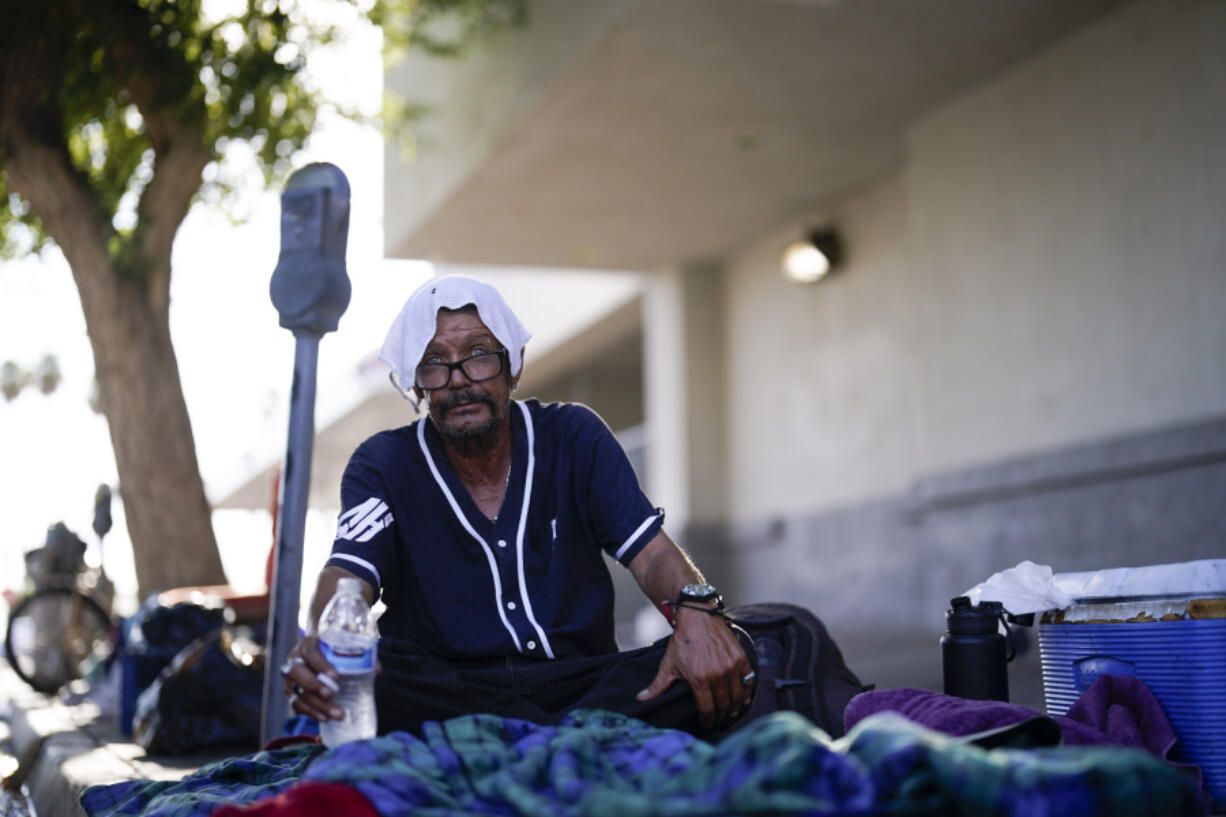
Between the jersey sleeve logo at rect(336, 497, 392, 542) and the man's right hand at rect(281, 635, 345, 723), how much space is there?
576 millimetres

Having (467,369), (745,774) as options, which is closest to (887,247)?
(467,369)

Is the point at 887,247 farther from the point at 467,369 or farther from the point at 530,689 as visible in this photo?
the point at 530,689

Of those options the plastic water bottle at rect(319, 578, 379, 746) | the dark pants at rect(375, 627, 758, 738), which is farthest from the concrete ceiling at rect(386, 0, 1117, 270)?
the plastic water bottle at rect(319, 578, 379, 746)

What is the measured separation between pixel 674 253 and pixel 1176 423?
666 centimetres

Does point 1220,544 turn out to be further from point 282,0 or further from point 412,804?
point 282,0

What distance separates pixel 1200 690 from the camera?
335cm

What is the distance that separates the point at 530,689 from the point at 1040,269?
19.1ft

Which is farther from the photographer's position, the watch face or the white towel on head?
the white towel on head

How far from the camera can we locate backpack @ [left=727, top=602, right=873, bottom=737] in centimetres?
414

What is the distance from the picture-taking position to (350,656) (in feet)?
9.62

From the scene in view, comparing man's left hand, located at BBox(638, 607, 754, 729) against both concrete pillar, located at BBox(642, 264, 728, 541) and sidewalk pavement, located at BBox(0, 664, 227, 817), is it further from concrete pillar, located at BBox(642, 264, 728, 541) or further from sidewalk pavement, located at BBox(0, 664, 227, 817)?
concrete pillar, located at BBox(642, 264, 728, 541)

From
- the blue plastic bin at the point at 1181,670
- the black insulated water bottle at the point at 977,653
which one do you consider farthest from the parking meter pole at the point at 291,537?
the blue plastic bin at the point at 1181,670

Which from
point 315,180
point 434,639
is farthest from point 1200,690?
point 315,180

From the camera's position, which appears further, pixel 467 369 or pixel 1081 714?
pixel 467 369
